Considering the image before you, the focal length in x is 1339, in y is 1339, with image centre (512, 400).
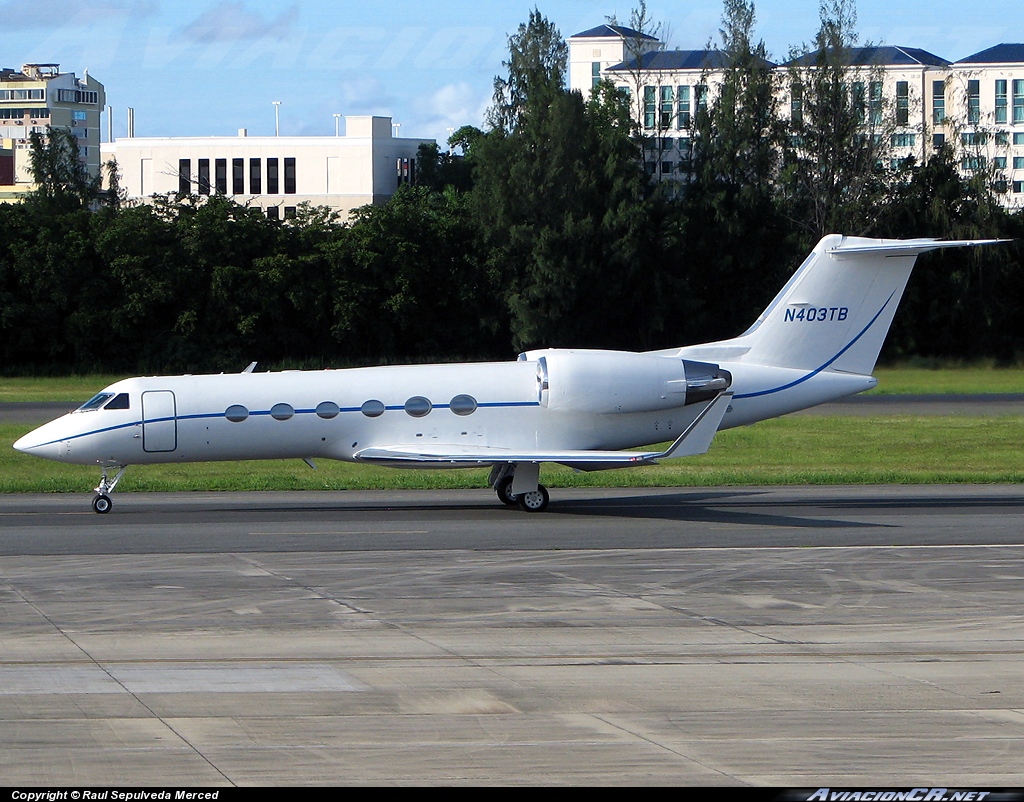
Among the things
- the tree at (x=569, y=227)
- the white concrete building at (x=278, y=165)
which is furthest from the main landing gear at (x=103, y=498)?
the white concrete building at (x=278, y=165)

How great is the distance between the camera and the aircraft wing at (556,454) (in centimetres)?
2306

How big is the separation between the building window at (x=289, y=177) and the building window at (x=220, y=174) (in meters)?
5.47

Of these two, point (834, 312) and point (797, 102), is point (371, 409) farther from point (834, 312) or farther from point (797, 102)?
point (797, 102)

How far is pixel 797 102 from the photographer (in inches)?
2970

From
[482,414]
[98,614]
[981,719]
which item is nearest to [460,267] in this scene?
[482,414]

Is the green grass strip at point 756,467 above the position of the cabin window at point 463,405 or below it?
below

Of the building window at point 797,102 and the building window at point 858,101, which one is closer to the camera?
the building window at point 858,101

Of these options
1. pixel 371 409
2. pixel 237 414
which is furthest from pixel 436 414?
pixel 237 414

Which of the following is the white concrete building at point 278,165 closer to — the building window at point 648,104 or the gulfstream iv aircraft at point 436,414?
the building window at point 648,104

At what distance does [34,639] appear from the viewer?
13555mm

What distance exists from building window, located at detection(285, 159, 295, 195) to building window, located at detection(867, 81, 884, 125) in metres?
55.4

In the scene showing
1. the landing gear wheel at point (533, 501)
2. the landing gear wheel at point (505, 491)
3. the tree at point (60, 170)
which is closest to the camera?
the landing gear wheel at point (533, 501)

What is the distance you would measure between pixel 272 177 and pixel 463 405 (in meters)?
95.2

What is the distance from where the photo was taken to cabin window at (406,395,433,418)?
24.7 m
